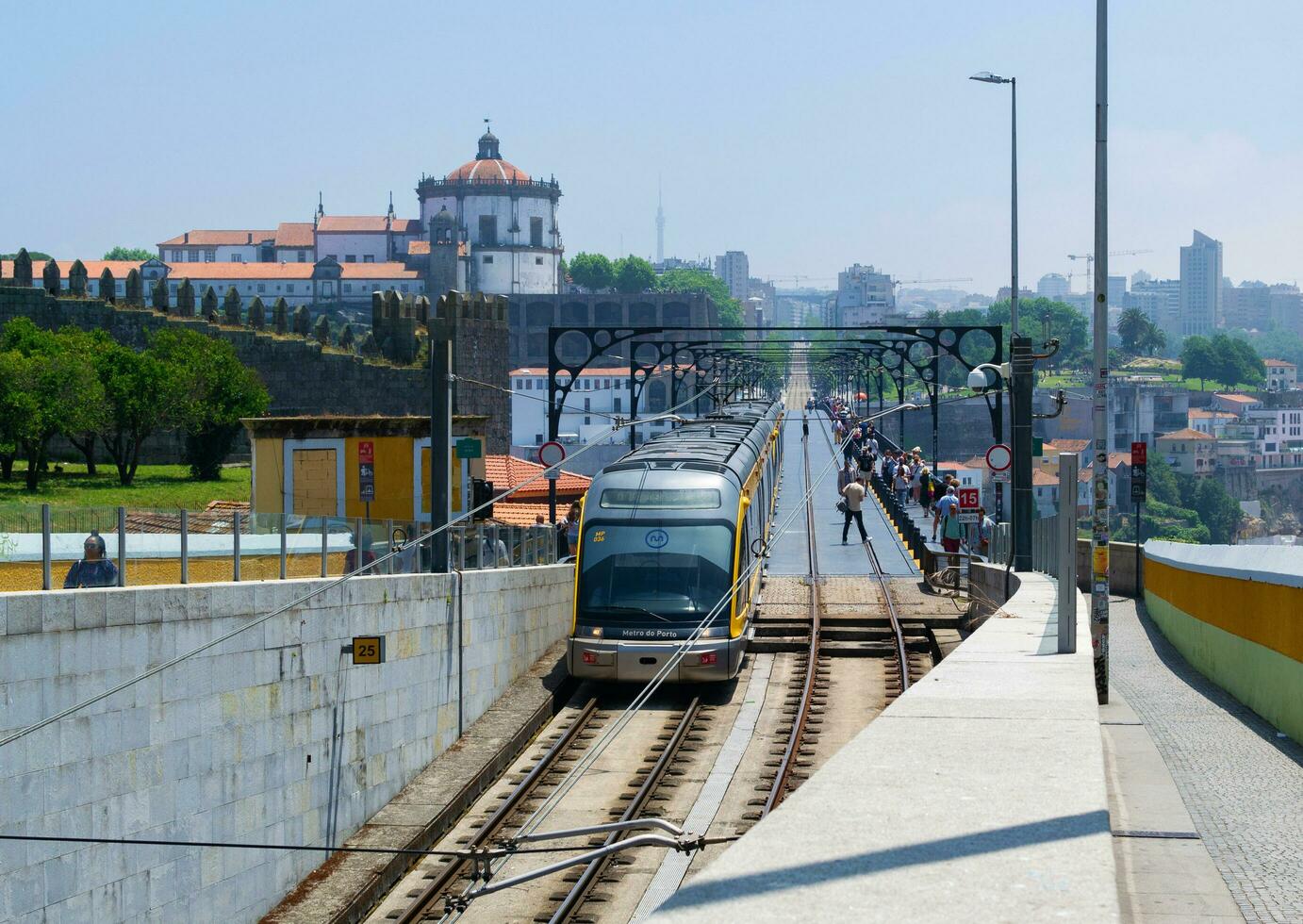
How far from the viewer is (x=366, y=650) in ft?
53.1

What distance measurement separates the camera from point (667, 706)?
68.3ft

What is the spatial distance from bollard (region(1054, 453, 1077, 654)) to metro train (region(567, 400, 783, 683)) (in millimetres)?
7006

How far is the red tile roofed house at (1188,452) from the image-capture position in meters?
169

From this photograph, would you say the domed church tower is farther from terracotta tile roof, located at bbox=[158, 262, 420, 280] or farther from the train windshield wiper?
the train windshield wiper

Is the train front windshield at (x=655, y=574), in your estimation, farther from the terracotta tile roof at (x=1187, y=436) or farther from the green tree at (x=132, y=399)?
the terracotta tile roof at (x=1187, y=436)

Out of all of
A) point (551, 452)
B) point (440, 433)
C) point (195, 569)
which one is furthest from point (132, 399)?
point (195, 569)

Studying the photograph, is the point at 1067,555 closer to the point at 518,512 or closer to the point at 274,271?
the point at 518,512

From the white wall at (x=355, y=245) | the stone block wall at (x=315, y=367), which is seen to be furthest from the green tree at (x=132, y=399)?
the white wall at (x=355, y=245)

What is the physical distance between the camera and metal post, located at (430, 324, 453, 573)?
18188 millimetres

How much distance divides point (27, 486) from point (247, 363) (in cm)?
2002

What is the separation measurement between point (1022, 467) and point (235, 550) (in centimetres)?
1193

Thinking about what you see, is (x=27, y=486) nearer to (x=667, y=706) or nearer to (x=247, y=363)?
(x=247, y=363)

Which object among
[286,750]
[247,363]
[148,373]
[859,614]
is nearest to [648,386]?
[247,363]

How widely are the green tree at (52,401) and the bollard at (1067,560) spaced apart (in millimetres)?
34865
